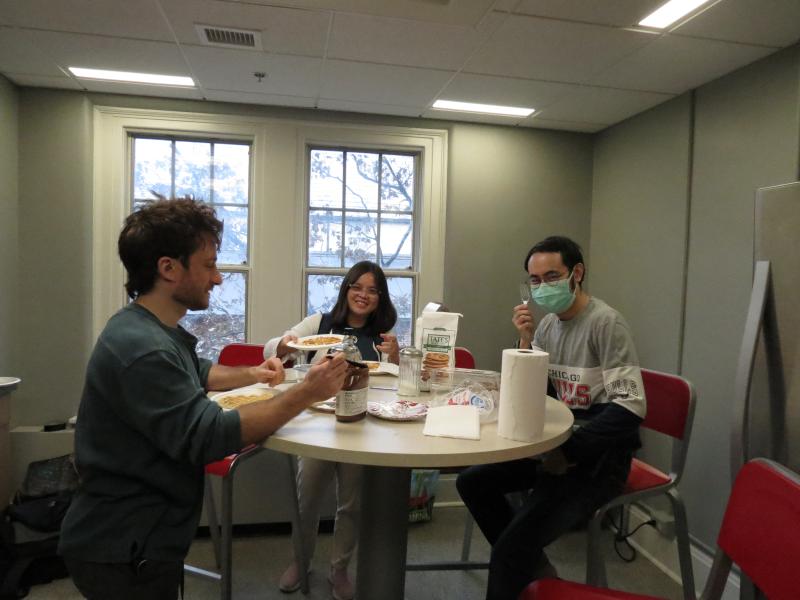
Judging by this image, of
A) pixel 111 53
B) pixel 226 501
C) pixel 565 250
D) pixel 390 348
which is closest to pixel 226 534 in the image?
pixel 226 501

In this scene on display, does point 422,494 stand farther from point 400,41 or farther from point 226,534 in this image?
point 400,41

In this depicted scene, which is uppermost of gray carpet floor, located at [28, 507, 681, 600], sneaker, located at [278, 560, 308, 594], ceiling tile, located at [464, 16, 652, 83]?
ceiling tile, located at [464, 16, 652, 83]

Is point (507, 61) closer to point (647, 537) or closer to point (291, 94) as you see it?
point (291, 94)

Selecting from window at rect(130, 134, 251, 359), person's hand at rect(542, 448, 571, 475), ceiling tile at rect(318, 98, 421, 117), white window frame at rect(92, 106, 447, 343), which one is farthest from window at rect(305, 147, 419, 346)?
person's hand at rect(542, 448, 571, 475)

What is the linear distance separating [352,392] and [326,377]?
0.13 metres

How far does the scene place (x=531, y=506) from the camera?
5.40ft

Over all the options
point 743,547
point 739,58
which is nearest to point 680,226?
point 739,58

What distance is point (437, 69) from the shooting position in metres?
2.50

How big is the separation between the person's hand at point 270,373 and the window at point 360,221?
180 cm

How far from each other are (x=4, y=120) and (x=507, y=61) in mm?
2690

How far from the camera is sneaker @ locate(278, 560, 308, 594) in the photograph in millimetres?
2283

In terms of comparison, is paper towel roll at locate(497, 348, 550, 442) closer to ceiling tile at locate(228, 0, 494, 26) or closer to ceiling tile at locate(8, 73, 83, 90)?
ceiling tile at locate(228, 0, 494, 26)

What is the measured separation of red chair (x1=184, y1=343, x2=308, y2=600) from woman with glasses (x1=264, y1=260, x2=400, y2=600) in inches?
3.1

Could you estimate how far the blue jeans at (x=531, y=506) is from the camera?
5.16ft
